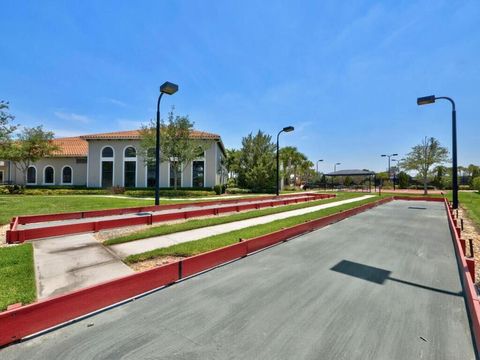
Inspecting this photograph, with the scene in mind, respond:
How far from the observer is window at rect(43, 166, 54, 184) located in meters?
32.0

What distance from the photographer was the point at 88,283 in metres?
4.16

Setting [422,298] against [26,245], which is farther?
[26,245]

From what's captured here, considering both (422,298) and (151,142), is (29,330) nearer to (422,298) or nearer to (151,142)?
(422,298)

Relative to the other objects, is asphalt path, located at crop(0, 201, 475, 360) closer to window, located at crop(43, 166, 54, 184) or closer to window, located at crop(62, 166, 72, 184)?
window, located at crop(62, 166, 72, 184)

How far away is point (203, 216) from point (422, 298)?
902 cm

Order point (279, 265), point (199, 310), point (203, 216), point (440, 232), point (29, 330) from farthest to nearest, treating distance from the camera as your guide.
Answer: point (203, 216)
point (440, 232)
point (279, 265)
point (199, 310)
point (29, 330)

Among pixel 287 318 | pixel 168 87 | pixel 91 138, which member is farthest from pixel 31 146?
pixel 287 318

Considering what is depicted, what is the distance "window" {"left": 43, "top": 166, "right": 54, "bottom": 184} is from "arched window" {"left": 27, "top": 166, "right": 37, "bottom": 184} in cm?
112

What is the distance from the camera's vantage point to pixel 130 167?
101 feet

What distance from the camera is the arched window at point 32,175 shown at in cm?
3184

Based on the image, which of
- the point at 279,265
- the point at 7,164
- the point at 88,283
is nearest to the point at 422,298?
the point at 279,265

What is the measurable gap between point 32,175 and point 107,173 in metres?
10.3

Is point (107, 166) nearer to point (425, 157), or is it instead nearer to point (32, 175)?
point (32, 175)

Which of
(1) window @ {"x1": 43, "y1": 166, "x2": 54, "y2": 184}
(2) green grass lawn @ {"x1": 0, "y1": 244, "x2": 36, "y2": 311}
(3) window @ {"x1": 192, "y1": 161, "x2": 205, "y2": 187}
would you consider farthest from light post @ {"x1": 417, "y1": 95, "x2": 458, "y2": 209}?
(1) window @ {"x1": 43, "y1": 166, "x2": 54, "y2": 184}
